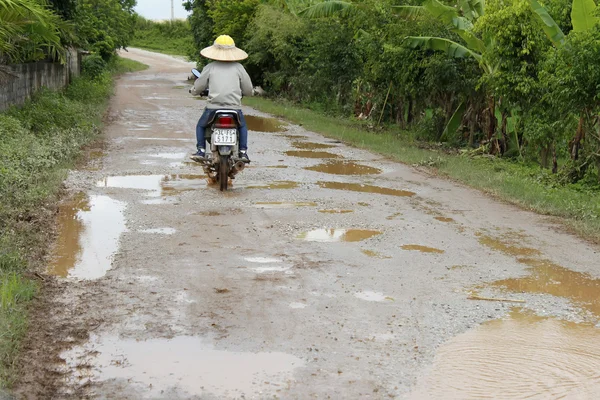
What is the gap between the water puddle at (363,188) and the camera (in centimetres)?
1156

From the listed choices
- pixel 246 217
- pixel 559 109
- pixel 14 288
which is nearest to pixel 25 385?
pixel 14 288

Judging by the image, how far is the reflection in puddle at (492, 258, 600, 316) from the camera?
6.75 metres

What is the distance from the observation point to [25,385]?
4668 millimetres

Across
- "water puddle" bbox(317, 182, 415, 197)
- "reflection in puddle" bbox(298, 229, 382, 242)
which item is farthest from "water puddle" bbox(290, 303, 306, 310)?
"water puddle" bbox(317, 182, 415, 197)

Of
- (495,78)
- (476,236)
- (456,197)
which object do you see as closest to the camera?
(476,236)

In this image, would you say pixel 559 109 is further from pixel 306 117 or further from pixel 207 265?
pixel 306 117

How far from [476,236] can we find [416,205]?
1806mm

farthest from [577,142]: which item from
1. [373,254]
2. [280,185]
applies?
[373,254]

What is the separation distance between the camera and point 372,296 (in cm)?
657

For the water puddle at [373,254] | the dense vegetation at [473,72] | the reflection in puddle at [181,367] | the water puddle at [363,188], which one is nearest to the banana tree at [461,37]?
the dense vegetation at [473,72]

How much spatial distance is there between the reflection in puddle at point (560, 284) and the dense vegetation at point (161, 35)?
238 feet

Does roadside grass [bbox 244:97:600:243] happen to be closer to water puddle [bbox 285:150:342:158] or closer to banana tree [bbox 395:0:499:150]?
water puddle [bbox 285:150:342:158]

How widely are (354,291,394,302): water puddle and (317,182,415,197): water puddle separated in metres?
4.89

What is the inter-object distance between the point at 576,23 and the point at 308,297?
829cm
